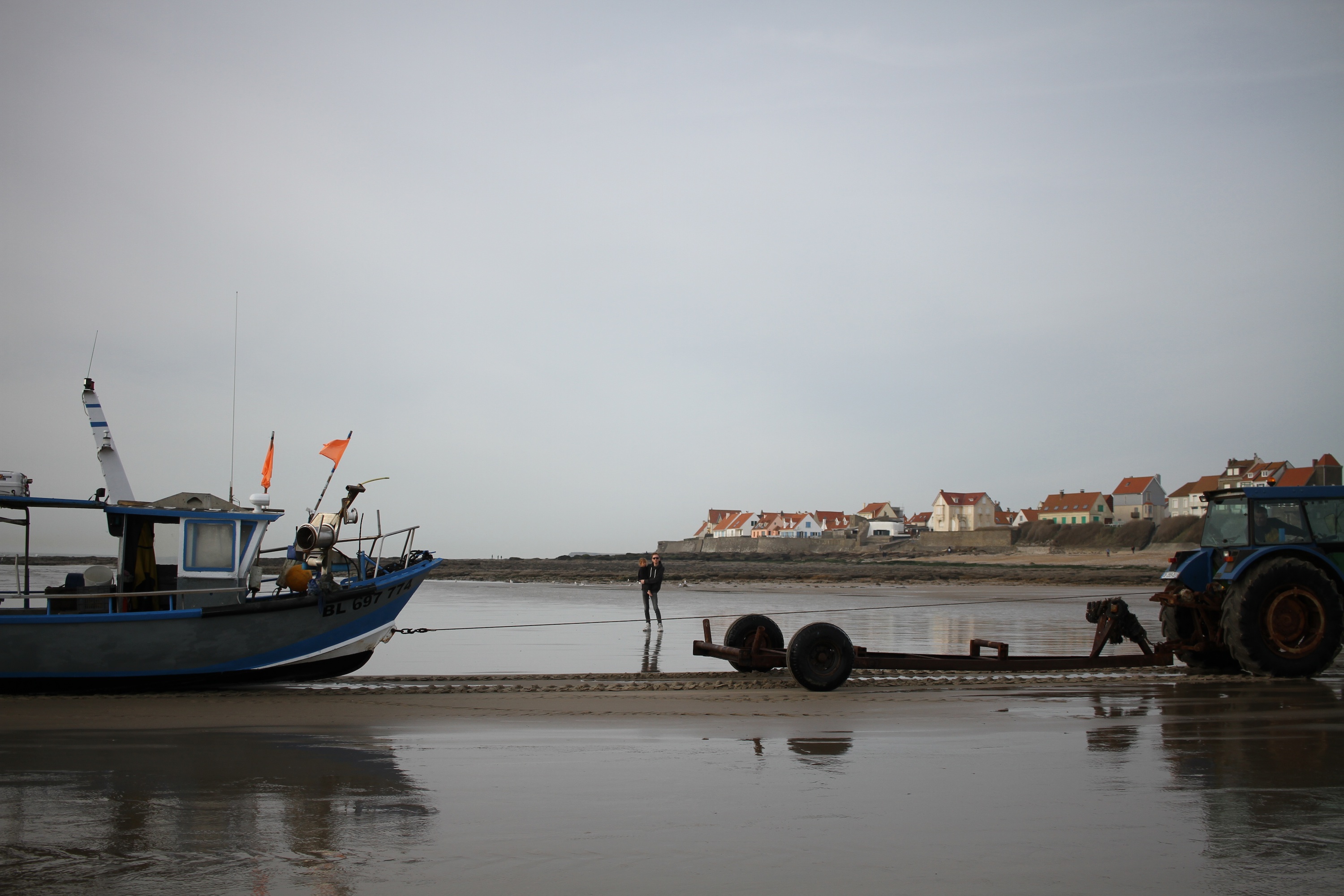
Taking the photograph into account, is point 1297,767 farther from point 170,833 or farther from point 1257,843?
point 170,833

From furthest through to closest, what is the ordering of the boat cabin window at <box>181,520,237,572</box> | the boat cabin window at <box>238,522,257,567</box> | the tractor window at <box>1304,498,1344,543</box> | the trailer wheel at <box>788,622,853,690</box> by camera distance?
the tractor window at <box>1304,498,1344,543</box>, the boat cabin window at <box>238,522,257,567</box>, the boat cabin window at <box>181,520,237,572</box>, the trailer wheel at <box>788,622,853,690</box>

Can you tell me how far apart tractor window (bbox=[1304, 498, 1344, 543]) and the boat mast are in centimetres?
1540

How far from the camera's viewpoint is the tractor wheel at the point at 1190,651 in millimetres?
12141

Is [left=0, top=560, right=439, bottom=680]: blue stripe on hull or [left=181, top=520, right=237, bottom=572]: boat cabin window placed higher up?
[left=181, top=520, right=237, bottom=572]: boat cabin window

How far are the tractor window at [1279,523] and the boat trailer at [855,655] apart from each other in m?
1.97

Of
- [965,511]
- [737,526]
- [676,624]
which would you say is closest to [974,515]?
[965,511]

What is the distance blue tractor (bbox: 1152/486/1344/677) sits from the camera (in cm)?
1134

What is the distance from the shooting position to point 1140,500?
126 m

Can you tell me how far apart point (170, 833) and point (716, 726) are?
462cm

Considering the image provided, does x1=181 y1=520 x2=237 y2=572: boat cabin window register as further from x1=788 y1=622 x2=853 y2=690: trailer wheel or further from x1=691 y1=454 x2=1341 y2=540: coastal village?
x1=691 y1=454 x2=1341 y2=540: coastal village

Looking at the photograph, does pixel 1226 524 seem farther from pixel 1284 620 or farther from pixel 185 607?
pixel 185 607

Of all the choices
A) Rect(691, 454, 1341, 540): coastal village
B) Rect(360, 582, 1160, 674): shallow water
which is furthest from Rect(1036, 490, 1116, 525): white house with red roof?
Rect(360, 582, 1160, 674): shallow water

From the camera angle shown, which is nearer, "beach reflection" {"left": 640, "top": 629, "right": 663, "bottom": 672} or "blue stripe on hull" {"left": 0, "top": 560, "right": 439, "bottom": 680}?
"blue stripe on hull" {"left": 0, "top": 560, "right": 439, "bottom": 680}

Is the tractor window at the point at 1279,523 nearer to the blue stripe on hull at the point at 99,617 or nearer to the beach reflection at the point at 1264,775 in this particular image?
the beach reflection at the point at 1264,775
